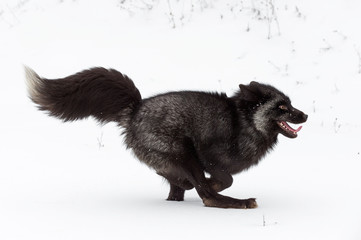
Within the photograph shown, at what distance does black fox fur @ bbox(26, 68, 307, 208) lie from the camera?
19.1ft

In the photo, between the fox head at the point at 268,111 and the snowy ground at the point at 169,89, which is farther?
the fox head at the point at 268,111

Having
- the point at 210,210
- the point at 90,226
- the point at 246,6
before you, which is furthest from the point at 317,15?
the point at 90,226

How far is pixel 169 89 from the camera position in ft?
33.3

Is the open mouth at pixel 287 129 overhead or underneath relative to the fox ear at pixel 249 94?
underneath

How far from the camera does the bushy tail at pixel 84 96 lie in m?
6.03

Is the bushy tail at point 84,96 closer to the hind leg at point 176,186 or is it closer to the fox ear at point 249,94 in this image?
the hind leg at point 176,186

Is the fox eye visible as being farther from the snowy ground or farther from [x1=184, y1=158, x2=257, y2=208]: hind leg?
[x1=184, y1=158, x2=257, y2=208]: hind leg

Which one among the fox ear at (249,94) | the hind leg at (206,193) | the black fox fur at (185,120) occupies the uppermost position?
the fox ear at (249,94)

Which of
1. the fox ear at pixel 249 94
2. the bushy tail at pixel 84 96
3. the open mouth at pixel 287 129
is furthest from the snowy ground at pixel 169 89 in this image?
the fox ear at pixel 249 94

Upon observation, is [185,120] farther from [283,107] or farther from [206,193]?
[283,107]

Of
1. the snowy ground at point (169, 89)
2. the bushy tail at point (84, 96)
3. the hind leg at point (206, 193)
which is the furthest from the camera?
the bushy tail at point (84, 96)

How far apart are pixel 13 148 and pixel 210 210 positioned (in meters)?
3.28

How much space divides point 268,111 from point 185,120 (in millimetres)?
773

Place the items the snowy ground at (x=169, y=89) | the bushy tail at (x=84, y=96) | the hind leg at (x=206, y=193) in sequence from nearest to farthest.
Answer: the snowy ground at (x=169, y=89) < the hind leg at (x=206, y=193) < the bushy tail at (x=84, y=96)
